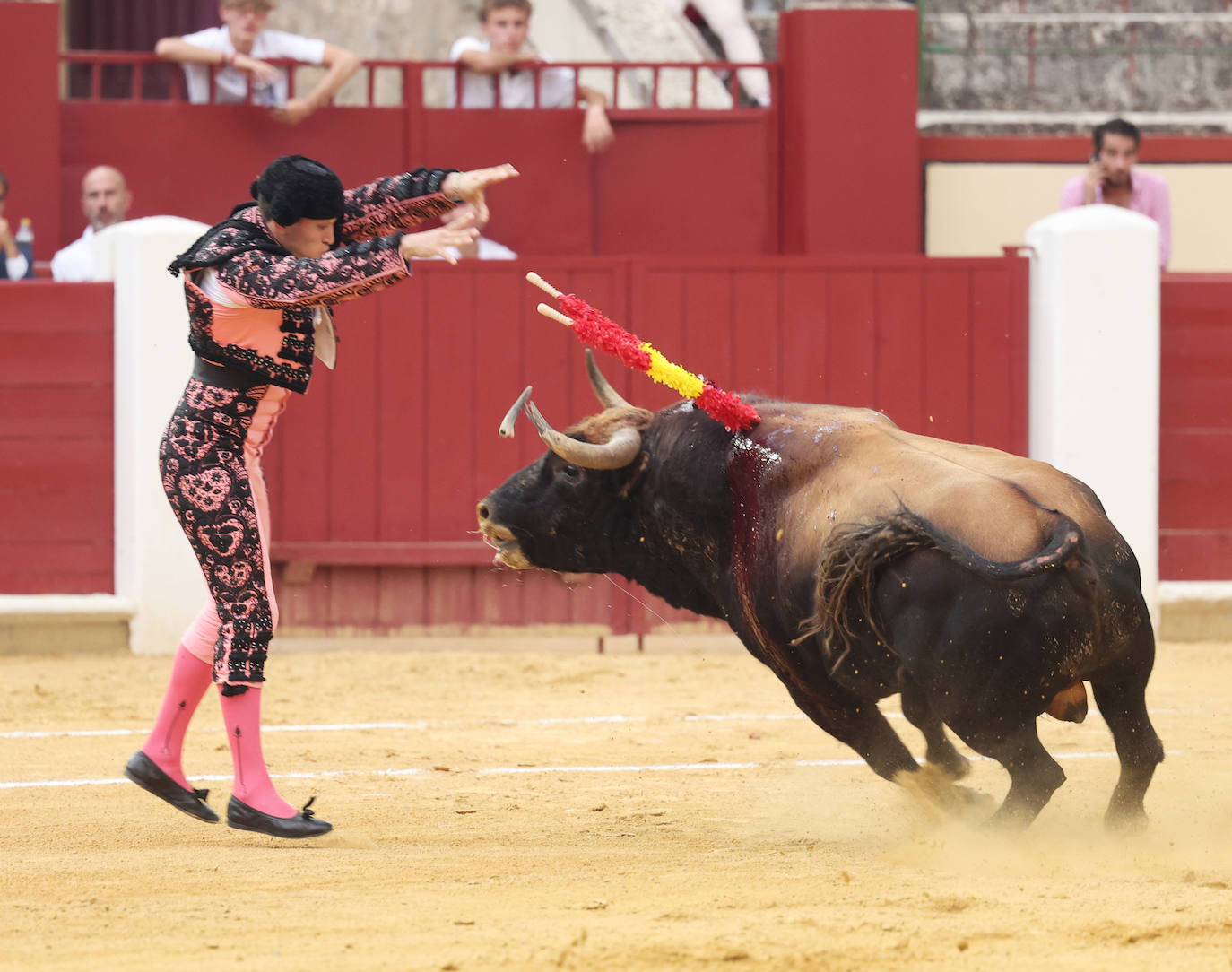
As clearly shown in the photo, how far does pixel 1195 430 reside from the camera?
7.56 metres

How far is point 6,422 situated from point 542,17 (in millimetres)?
3981

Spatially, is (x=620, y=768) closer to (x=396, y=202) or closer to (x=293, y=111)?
(x=396, y=202)

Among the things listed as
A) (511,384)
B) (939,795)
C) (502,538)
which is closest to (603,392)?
(502,538)

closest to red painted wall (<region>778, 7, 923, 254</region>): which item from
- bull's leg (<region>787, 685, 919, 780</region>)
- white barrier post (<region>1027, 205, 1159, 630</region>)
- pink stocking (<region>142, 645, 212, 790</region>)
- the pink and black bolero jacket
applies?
white barrier post (<region>1027, 205, 1159, 630</region>)

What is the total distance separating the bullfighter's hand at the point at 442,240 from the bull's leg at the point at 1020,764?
133cm

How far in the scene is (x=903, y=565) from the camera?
351 centimetres

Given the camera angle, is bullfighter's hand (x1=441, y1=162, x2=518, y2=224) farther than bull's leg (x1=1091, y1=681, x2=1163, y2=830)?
Yes

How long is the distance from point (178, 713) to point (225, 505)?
50 centimetres

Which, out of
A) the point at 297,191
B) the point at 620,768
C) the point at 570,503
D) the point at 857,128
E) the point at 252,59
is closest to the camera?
the point at 297,191

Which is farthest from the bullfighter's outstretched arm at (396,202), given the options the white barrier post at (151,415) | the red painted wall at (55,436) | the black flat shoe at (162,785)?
the red painted wall at (55,436)

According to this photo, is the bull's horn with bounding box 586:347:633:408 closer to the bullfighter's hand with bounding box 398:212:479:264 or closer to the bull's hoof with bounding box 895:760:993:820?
the bullfighter's hand with bounding box 398:212:479:264

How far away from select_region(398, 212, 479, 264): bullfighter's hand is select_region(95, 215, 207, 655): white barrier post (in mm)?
3845

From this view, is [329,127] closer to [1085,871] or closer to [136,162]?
[136,162]

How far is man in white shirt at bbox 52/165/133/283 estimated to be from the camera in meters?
7.55
